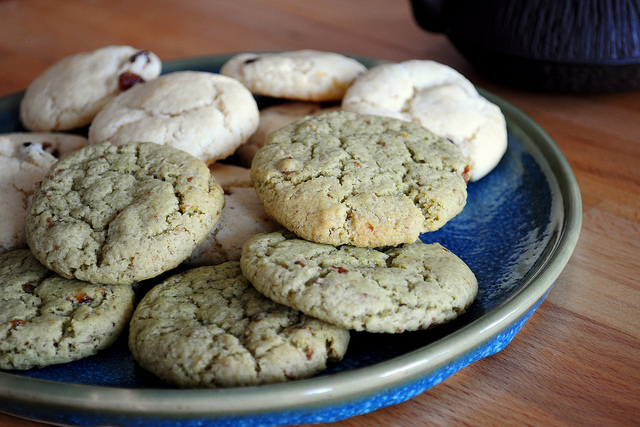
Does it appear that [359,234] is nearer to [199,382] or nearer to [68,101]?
[199,382]

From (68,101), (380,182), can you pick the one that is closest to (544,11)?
(380,182)

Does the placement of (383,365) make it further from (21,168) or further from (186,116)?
(21,168)

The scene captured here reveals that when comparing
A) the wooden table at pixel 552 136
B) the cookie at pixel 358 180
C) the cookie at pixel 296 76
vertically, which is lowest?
the wooden table at pixel 552 136

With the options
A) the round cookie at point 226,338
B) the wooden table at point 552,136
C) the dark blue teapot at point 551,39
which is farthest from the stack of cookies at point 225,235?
the dark blue teapot at point 551,39

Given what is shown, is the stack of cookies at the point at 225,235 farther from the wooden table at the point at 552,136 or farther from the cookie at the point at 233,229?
the wooden table at the point at 552,136

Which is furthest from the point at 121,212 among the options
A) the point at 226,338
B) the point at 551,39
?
the point at 551,39
